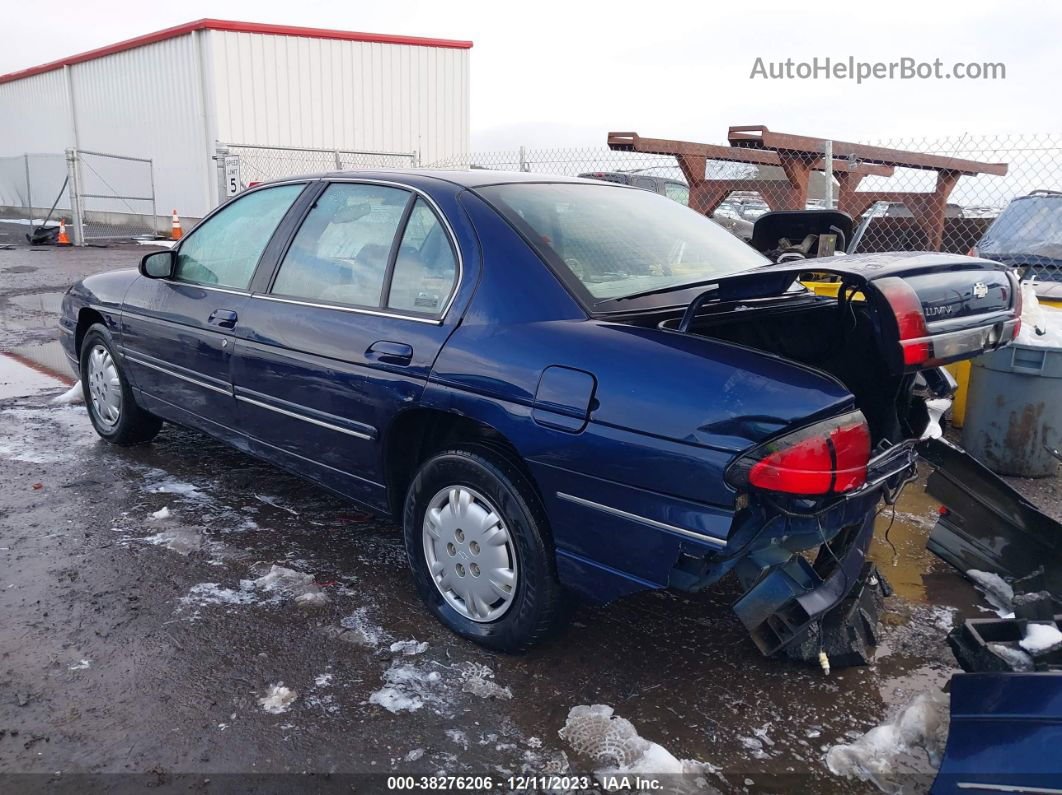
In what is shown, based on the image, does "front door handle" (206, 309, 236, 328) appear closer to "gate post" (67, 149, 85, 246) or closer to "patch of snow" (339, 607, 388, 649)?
"patch of snow" (339, 607, 388, 649)

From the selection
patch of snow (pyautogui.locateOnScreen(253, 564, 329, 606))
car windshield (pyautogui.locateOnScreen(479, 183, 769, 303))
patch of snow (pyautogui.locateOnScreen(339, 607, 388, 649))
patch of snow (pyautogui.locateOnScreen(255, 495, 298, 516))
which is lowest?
patch of snow (pyautogui.locateOnScreen(339, 607, 388, 649))

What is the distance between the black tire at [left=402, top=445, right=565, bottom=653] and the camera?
8.62ft

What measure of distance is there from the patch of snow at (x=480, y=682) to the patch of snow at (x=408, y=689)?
8 cm

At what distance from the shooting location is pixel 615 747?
2.37 m

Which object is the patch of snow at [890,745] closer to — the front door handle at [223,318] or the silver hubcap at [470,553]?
the silver hubcap at [470,553]

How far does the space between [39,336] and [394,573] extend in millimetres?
6851

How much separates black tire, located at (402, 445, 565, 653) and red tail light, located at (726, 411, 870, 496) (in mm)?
731

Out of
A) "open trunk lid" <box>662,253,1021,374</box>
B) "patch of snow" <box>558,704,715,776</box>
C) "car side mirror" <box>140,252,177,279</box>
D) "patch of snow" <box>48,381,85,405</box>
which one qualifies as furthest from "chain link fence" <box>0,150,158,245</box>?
"open trunk lid" <box>662,253,1021,374</box>

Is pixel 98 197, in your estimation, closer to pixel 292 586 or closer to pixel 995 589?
pixel 292 586

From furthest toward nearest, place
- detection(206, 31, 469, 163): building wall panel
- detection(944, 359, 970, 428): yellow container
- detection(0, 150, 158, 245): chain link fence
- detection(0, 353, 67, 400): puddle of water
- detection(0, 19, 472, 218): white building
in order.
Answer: detection(0, 150, 158, 245): chain link fence, detection(206, 31, 469, 163): building wall panel, detection(0, 19, 472, 218): white building, detection(0, 353, 67, 400): puddle of water, detection(944, 359, 970, 428): yellow container

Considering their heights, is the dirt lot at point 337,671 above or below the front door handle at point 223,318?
below

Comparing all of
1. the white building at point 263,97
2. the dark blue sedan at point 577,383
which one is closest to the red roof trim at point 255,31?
the white building at point 263,97

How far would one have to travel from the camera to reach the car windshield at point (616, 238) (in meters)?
2.83

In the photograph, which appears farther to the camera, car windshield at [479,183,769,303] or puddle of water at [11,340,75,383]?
puddle of water at [11,340,75,383]
